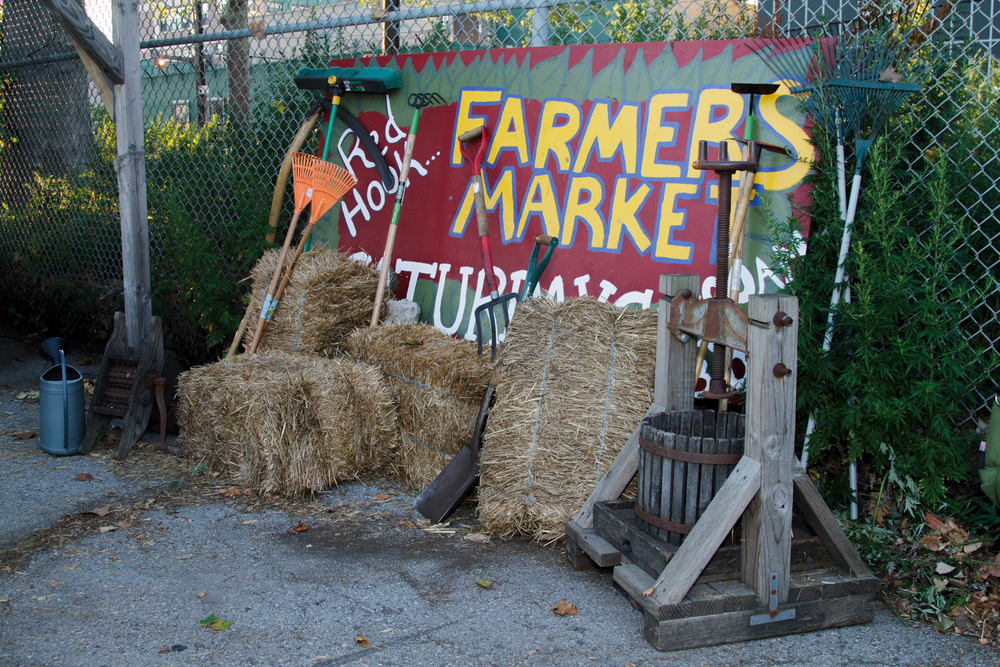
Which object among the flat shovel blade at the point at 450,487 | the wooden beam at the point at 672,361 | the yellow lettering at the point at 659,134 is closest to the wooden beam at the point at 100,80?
the flat shovel blade at the point at 450,487

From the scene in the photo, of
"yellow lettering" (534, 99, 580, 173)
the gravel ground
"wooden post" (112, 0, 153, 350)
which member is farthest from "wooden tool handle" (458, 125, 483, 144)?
the gravel ground

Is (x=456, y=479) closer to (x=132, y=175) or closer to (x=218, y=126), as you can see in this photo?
(x=132, y=175)

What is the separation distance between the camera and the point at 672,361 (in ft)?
10.4

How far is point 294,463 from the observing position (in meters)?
4.07

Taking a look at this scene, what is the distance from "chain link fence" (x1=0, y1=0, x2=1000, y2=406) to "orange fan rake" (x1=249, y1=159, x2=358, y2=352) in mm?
693

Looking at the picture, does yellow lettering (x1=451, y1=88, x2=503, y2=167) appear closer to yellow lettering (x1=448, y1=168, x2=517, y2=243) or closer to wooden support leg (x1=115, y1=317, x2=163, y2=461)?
yellow lettering (x1=448, y1=168, x2=517, y2=243)

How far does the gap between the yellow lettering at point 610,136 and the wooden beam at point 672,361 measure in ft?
4.26

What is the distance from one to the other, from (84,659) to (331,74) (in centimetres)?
425

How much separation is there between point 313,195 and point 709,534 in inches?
142

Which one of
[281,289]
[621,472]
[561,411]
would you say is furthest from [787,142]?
[281,289]

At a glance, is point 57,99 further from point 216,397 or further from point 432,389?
point 432,389

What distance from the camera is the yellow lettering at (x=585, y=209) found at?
174 inches

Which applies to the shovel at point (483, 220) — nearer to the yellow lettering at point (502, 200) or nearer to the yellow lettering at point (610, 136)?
the yellow lettering at point (502, 200)

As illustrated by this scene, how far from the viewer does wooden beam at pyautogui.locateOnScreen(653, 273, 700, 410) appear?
3.16 m
